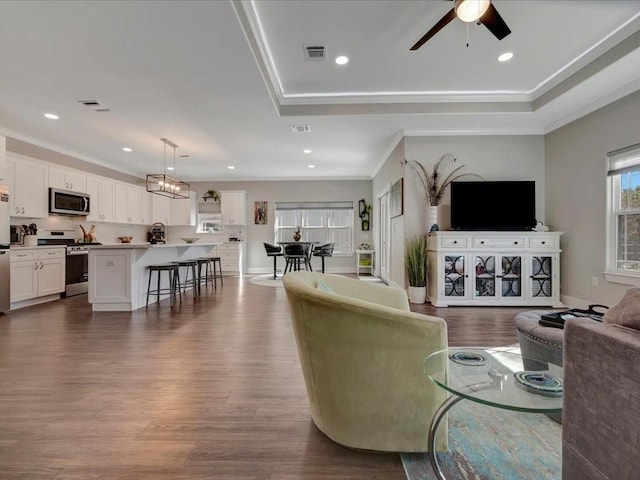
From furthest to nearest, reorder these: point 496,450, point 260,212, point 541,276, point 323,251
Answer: point 260,212
point 323,251
point 541,276
point 496,450

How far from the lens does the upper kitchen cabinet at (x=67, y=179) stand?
5469 millimetres

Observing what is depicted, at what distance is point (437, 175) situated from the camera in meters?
4.81

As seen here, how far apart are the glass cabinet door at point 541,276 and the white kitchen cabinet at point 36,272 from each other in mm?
7209

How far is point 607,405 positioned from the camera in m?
0.82

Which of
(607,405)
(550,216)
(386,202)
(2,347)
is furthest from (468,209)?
(2,347)

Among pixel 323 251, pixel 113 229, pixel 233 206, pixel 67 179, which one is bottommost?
pixel 323 251

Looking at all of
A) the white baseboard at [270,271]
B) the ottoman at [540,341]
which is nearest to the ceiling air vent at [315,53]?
the ottoman at [540,341]

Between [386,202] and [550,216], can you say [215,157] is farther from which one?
[550,216]

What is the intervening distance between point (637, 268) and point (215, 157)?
679cm

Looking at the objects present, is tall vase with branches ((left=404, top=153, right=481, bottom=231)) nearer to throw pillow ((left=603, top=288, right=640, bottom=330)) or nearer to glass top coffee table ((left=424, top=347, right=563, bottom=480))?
glass top coffee table ((left=424, top=347, right=563, bottom=480))

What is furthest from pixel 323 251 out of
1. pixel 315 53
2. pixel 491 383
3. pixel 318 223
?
pixel 491 383

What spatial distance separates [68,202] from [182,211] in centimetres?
303

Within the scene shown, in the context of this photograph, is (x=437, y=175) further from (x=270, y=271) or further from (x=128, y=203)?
(x=128, y=203)

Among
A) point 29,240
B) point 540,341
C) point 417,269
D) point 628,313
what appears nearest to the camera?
point 628,313
